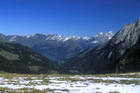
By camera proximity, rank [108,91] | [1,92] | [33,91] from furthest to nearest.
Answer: [108,91]
[33,91]
[1,92]

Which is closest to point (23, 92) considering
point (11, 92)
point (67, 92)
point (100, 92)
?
point (11, 92)

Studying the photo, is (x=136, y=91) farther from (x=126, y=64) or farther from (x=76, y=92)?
(x=126, y=64)

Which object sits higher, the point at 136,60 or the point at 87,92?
the point at 136,60

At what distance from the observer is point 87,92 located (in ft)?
78.9

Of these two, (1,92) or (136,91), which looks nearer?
(1,92)

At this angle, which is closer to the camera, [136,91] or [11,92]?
[11,92]

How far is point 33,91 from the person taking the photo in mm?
23297

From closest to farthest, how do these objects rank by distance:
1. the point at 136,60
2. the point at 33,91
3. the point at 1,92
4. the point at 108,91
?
the point at 1,92 < the point at 33,91 < the point at 108,91 < the point at 136,60

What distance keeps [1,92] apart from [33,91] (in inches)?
175

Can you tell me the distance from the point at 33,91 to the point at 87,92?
8315 mm

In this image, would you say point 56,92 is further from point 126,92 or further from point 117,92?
point 126,92

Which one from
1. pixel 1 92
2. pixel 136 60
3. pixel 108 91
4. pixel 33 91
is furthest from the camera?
pixel 136 60

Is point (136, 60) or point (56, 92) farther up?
point (136, 60)

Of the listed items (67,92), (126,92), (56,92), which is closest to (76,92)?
(67,92)
